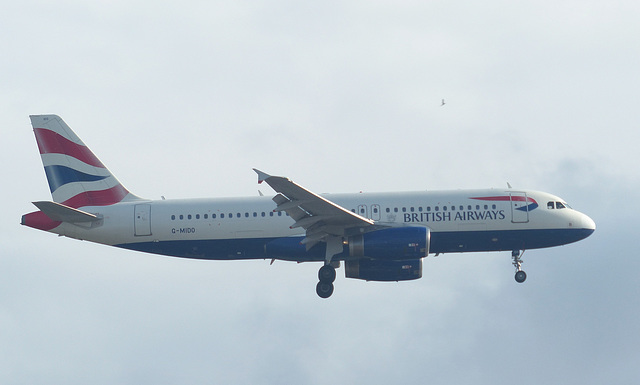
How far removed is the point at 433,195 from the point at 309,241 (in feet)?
22.9

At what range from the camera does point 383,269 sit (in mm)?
54250

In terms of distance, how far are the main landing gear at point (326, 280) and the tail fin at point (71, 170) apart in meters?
11.2

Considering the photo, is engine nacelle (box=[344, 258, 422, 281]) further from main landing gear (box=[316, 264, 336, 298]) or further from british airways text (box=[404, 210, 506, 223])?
british airways text (box=[404, 210, 506, 223])

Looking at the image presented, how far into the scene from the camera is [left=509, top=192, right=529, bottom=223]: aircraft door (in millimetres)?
52188

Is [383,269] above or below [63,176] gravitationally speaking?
below

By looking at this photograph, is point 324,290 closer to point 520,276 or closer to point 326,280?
point 326,280

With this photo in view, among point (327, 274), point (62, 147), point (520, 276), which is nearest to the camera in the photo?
point (327, 274)

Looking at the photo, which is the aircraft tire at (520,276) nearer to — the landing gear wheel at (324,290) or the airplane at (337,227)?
the airplane at (337,227)

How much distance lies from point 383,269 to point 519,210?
787cm

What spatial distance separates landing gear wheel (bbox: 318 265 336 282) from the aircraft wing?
1524mm

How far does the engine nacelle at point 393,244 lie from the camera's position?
164 ft

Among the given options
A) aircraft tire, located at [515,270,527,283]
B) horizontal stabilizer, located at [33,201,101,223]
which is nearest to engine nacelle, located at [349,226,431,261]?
aircraft tire, located at [515,270,527,283]

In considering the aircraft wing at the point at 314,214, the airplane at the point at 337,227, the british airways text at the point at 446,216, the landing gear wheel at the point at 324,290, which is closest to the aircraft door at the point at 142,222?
the airplane at the point at 337,227

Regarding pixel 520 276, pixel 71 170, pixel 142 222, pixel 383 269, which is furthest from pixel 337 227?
pixel 71 170
